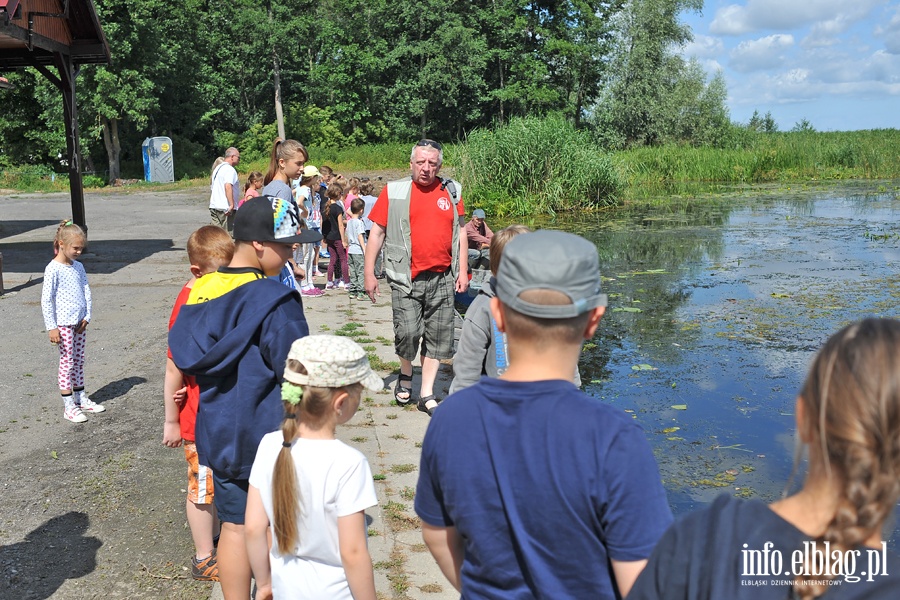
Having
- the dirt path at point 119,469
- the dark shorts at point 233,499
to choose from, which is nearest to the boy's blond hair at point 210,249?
the dark shorts at point 233,499

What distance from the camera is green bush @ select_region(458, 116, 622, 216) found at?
86.6 feet

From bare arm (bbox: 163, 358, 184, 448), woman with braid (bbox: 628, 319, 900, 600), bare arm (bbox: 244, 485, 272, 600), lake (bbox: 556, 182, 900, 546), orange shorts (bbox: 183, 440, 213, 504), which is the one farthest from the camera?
lake (bbox: 556, 182, 900, 546)

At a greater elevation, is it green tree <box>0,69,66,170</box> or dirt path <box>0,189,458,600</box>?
green tree <box>0,69,66,170</box>

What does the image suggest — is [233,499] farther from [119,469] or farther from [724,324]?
[724,324]

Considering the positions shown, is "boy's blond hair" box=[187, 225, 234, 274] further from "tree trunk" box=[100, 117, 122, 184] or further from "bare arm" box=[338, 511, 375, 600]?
"tree trunk" box=[100, 117, 122, 184]

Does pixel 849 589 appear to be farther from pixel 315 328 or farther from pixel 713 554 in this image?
pixel 315 328

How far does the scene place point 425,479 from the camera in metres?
2.16

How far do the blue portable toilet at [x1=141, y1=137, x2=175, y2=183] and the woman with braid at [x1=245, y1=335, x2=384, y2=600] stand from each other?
4295 cm

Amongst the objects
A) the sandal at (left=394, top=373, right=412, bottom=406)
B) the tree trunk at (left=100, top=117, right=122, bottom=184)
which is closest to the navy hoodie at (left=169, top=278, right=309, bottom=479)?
the sandal at (left=394, top=373, right=412, bottom=406)

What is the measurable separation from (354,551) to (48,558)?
2.74 m

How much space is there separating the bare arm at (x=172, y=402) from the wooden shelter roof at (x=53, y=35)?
489 inches

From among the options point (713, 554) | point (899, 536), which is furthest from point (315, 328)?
point (713, 554)

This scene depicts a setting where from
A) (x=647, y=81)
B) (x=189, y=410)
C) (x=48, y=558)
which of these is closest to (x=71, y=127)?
(x=48, y=558)

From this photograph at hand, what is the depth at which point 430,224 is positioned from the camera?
6.87 m
